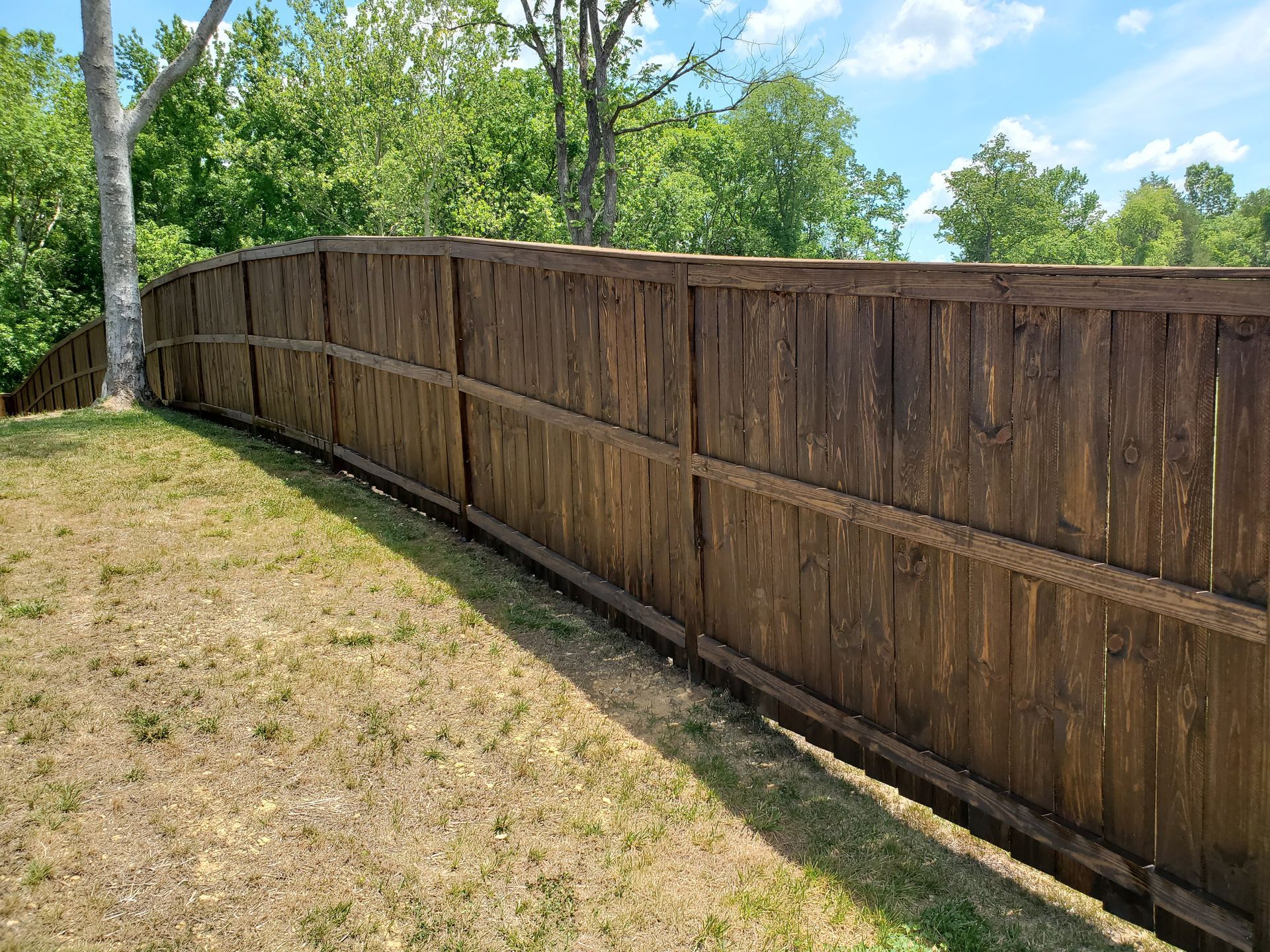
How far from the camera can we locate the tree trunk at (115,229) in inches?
505

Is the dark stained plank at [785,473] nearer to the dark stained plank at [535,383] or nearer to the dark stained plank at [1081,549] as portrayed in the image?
the dark stained plank at [1081,549]

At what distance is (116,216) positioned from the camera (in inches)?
522

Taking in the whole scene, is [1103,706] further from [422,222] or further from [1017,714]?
[422,222]

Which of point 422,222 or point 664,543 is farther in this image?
point 422,222

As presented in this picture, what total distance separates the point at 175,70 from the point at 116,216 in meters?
2.09

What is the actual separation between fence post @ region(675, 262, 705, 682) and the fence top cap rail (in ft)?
0.68

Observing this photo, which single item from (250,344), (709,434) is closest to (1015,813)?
(709,434)

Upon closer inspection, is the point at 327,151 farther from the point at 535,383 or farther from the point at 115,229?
the point at 535,383

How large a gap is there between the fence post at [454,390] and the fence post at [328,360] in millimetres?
2120

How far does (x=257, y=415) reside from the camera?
1073cm

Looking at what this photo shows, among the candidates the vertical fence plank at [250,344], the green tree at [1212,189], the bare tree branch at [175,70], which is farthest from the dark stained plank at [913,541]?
the green tree at [1212,189]

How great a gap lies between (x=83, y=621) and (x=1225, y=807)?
5.07m

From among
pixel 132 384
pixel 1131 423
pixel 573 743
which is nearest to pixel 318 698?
pixel 573 743

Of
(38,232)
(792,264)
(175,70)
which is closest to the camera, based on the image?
(792,264)
